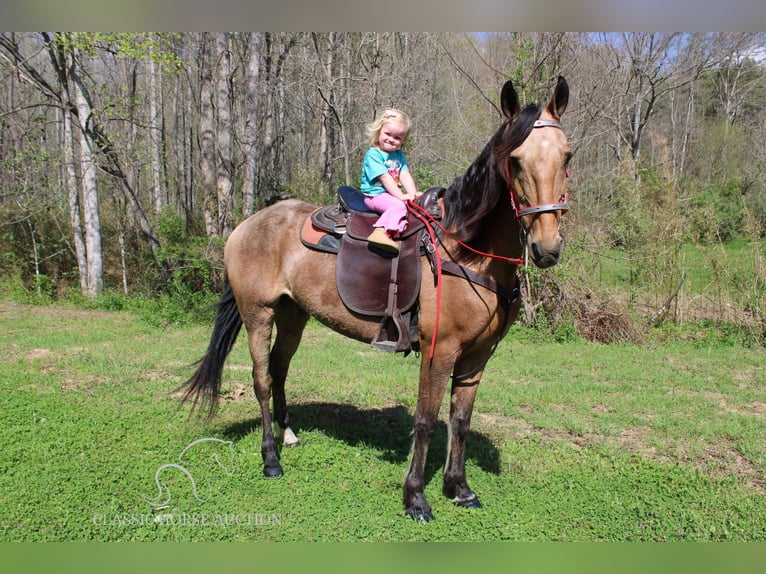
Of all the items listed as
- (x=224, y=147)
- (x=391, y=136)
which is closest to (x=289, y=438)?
(x=391, y=136)

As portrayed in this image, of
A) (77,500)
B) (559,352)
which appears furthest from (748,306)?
(77,500)

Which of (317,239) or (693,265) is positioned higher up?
(317,239)

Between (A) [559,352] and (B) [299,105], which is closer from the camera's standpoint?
(A) [559,352]

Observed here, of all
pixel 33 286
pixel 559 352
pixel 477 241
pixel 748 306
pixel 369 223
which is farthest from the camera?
pixel 33 286

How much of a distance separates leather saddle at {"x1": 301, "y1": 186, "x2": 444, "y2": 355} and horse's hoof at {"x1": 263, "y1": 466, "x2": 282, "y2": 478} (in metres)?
1.39

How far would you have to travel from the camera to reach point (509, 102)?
281cm

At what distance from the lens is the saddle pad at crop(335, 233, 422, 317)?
3436mm

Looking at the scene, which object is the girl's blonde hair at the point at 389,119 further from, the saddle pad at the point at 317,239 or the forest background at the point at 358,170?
the forest background at the point at 358,170

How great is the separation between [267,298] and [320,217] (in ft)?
2.64

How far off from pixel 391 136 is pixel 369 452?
8.73 feet

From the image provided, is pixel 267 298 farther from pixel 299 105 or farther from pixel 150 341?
pixel 299 105

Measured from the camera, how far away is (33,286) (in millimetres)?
11445

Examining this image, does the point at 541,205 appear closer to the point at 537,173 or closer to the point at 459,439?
the point at 537,173
